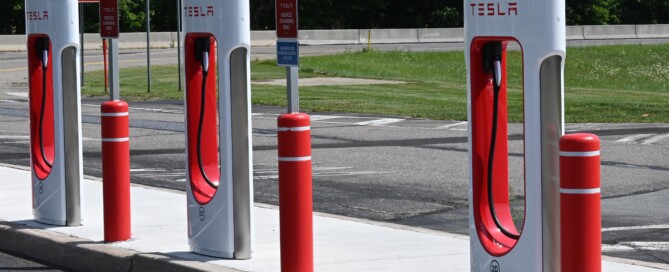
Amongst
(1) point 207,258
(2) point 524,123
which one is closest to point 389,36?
(1) point 207,258

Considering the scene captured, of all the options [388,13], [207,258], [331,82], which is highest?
[388,13]

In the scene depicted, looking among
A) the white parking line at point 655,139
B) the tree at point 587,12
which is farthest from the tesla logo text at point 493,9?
the tree at point 587,12

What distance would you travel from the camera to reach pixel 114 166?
914 cm

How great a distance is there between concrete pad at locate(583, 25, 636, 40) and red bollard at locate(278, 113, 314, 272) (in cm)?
5950

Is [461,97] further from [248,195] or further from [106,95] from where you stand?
[248,195]

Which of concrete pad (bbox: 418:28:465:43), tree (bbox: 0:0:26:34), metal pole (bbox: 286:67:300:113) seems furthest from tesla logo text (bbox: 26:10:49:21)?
concrete pad (bbox: 418:28:465:43)

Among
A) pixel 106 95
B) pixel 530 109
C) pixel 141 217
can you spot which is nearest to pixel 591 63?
pixel 106 95

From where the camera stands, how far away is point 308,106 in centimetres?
2525

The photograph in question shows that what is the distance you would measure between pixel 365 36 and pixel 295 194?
178 ft

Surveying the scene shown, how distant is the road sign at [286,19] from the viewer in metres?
7.75

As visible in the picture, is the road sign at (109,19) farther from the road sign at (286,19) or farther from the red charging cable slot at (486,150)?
the red charging cable slot at (486,150)

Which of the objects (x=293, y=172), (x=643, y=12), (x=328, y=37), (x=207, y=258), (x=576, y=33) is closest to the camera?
(x=293, y=172)

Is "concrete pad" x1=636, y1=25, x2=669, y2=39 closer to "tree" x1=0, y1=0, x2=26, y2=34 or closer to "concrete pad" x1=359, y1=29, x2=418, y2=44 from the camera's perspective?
"concrete pad" x1=359, y1=29, x2=418, y2=44

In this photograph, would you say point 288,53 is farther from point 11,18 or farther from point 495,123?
point 11,18
